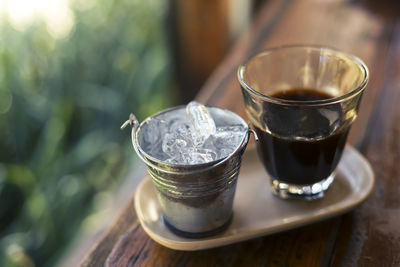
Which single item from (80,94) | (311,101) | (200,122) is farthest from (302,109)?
(80,94)

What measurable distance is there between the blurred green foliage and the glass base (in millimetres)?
802

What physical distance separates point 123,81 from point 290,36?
2.68 feet

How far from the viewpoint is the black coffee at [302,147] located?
0.60 meters

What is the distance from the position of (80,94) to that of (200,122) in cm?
114

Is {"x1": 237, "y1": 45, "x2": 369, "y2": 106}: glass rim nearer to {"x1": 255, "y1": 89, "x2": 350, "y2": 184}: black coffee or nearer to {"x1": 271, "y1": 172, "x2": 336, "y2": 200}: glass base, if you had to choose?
{"x1": 255, "y1": 89, "x2": 350, "y2": 184}: black coffee

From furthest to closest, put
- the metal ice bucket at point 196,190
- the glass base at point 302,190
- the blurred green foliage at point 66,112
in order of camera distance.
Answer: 1. the blurred green foliage at point 66,112
2. the glass base at point 302,190
3. the metal ice bucket at point 196,190

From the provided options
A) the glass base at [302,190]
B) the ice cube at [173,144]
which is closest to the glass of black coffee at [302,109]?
the glass base at [302,190]

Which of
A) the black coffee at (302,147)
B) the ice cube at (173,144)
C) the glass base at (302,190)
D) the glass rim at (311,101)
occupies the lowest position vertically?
the glass base at (302,190)

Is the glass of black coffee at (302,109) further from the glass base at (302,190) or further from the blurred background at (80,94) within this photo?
the blurred background at (80,94)

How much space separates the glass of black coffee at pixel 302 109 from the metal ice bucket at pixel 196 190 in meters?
0.06

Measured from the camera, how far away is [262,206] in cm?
66

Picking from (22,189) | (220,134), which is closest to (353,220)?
(220,134)

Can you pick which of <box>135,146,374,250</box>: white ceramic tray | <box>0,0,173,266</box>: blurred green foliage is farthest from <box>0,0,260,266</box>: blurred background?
<box>135,146,374,250</box>: white ceramic tray

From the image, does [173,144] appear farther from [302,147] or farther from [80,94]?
[80,94]
